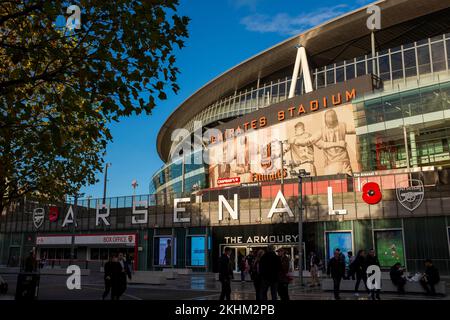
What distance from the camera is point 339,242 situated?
35500 millimetres

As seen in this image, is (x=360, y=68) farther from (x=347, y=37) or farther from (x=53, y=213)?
A: (x=53, y=213)

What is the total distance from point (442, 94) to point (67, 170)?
33.6 m

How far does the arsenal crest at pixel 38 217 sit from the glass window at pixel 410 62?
1829 inches

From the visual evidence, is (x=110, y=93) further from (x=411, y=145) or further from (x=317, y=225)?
(x=411, y=145)

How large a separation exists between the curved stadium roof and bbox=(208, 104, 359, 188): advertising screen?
54.4 feet

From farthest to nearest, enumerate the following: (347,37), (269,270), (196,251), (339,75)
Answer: (347,37) → (339,75) → (196,251) → (269,270)

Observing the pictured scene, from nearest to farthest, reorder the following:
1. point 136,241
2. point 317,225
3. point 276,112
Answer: point 317,225 → point 136,241 → point 276,112

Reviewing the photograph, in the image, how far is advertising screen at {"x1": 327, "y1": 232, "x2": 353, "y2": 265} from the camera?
35094 mm

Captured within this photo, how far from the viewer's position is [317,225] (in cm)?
3662

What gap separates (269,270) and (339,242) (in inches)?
987

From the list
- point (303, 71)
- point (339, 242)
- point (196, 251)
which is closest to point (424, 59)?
point (303, 71)

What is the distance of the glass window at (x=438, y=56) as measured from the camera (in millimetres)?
50781

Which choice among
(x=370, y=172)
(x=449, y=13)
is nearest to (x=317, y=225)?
(x=370, y=172)

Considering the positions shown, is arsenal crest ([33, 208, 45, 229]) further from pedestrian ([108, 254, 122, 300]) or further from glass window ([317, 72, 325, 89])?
pedestrian ([108, 254, 122, 300])
